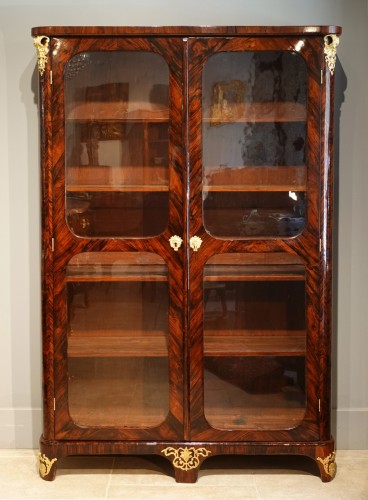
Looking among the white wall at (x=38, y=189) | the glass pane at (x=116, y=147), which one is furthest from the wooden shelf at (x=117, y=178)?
the white wall at (x=38, y=189)

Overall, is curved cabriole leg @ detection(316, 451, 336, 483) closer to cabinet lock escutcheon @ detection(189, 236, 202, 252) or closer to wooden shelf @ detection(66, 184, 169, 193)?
cabinet lock escutcheon @ detection(189, 236, 202, 252)

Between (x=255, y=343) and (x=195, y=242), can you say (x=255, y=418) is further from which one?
(x=195, y=242)

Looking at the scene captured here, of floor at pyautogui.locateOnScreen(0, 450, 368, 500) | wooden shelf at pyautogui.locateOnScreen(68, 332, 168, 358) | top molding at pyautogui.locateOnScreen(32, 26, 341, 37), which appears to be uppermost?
top molding at pyautogui.locateOnScreen(32, 26, 341, 37)

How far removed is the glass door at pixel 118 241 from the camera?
234 centimetres

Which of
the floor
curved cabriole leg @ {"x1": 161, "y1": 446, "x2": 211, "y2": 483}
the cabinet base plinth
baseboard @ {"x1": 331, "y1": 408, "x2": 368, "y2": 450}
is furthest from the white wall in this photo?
curved cabriole leg @ {"x1": 161, "y1": 446, "x2": 211, "y2": 483}

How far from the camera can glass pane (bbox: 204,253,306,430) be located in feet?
7.85

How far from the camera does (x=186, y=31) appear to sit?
7.52 feet

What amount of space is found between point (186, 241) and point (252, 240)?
22 centimetres

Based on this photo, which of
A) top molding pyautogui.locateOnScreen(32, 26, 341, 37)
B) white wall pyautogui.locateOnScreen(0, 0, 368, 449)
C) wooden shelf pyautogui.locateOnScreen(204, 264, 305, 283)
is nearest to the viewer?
top molding pyautogui.locateOnScreen(32, 26, 341, 37)

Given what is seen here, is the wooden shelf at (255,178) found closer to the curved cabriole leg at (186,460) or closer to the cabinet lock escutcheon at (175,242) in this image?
the cabinet lock escutcheon at (175,242)

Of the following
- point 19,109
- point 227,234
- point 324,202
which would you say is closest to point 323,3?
point 324,202

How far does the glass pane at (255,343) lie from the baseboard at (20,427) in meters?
0.73

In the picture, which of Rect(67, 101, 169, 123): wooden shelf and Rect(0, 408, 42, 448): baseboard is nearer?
Rect(67, 101, 169, 123): wooden shelf

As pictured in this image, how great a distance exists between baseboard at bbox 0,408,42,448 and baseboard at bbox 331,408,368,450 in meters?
1.13
